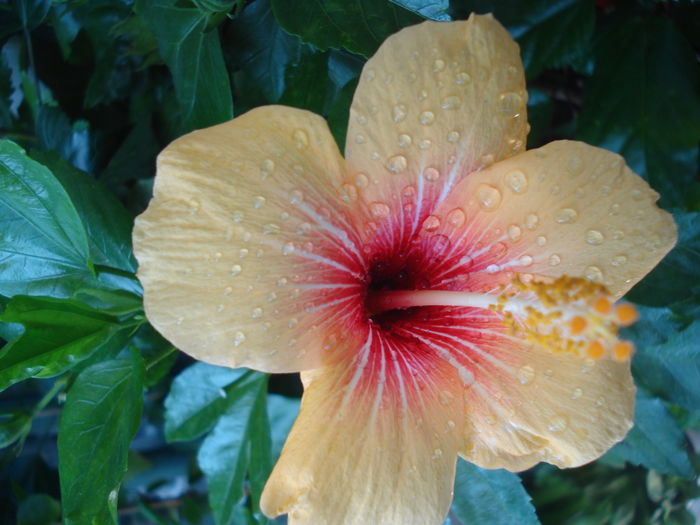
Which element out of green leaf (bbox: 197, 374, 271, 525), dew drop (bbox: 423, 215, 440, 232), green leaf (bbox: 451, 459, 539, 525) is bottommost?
green leaf (bbox: 197, 374, 271, 525)

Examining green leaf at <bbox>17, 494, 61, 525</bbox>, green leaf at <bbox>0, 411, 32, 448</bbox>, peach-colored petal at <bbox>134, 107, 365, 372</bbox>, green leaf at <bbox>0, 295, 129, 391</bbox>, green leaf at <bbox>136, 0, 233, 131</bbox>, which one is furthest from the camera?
green leaf at <bbox>17, 494, 61, 525</bbox>

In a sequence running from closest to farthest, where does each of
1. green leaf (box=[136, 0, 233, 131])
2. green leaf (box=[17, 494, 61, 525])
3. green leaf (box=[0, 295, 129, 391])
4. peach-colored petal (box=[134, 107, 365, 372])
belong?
peach-colored petal (box=[134, 107, 365, 372]) < green leaf (box=[0, 295, 129, 391]) < green leaf (box=[136, 0, 233, 131]) < green leaf (box=[17, 494, 61, 525])

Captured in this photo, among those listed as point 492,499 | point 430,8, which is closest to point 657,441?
point 492,499

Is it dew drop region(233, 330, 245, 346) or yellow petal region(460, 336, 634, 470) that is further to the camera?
yellow petal region(460, 336, 634, 470)

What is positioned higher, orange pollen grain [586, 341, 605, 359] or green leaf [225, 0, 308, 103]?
green leaf [225, 0, 308, 103]

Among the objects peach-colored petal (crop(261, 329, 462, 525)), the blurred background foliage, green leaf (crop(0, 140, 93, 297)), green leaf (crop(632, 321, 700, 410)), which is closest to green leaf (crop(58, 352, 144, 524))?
the blurred background foliage

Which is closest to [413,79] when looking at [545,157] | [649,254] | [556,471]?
[545,157]

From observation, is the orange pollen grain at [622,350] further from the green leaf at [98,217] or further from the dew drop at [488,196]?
the green leaf at [98,217]

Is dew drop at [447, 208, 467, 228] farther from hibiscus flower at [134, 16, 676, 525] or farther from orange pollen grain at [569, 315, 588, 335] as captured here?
orange pollen grain at [569, 315, 588, 335]
